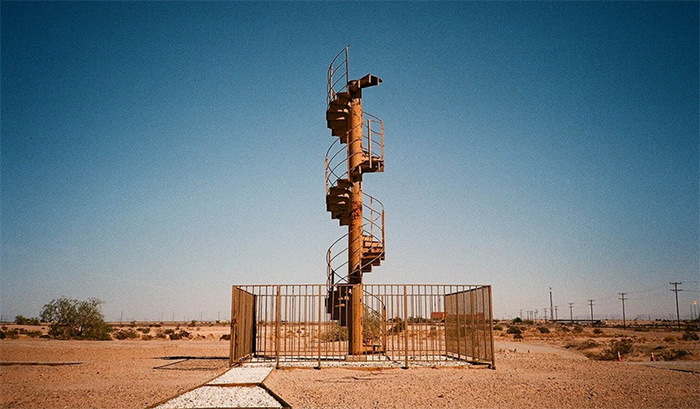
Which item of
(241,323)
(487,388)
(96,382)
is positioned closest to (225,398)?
(96,382)

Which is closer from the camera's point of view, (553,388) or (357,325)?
(553,388)

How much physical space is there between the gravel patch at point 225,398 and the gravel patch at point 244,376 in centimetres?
49

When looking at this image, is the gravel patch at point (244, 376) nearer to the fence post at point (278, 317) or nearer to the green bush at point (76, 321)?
the fence post at point (278, 317)

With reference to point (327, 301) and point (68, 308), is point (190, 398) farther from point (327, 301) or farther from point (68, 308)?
point (68, 308)

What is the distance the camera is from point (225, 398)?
382 inches

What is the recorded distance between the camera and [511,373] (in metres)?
14.5

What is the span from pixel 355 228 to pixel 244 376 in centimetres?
729

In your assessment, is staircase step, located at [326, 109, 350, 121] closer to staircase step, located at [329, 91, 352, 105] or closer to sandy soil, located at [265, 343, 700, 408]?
staircase step, located at [329, 91, 352, 105]

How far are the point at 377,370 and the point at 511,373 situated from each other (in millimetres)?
3917

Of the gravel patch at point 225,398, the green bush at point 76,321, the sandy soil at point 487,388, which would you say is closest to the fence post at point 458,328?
the sandy soil at point 487,388

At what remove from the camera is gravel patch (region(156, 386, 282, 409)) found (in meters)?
9.01

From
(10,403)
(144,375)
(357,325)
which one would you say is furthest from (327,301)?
(10,403)

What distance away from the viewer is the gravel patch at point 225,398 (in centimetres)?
901

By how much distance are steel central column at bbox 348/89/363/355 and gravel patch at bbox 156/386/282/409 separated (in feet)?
21.9
